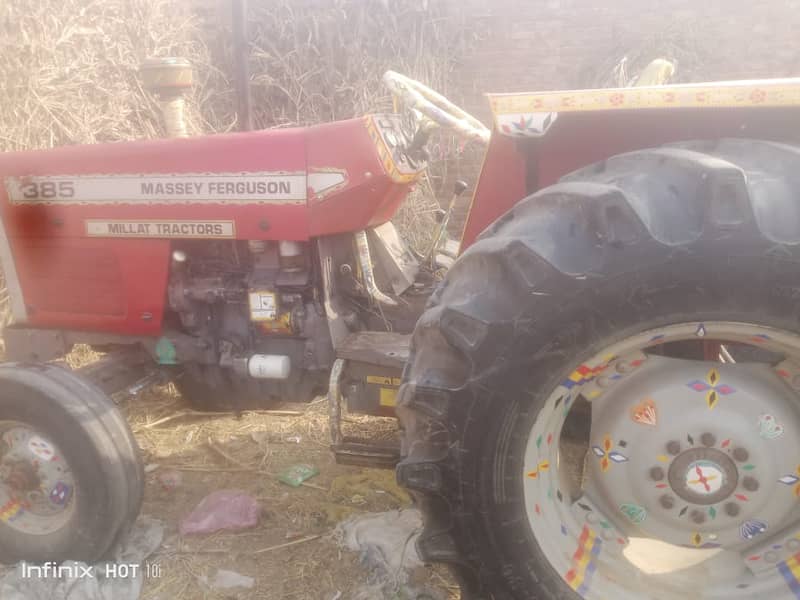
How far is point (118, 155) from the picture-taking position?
2172 mm

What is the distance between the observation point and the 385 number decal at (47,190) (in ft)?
7.41

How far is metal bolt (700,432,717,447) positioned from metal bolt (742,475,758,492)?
4.4 inches

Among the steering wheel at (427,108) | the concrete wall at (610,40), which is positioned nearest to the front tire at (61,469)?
the steering wheel at (427,108)

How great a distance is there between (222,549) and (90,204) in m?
1.24

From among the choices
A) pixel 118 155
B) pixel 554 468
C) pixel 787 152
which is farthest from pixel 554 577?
pixel 118 155

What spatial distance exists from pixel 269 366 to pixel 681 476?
129 cm

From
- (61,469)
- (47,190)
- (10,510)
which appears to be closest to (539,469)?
(61,469)

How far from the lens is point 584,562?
1.53 meters

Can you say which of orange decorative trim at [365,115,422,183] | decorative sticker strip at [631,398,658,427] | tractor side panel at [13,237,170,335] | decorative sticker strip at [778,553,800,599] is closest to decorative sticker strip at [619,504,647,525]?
decorative sticker strip at [631,398,658,427]

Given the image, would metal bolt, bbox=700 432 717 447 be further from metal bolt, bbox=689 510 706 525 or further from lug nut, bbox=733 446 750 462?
metal bolt, bbox=689 510 706 525

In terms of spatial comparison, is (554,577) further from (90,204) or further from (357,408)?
(90,204)

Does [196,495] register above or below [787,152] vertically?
below

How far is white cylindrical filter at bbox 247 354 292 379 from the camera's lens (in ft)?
7.22

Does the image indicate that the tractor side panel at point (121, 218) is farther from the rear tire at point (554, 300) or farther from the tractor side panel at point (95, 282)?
the rear tire at point (554, 300)
